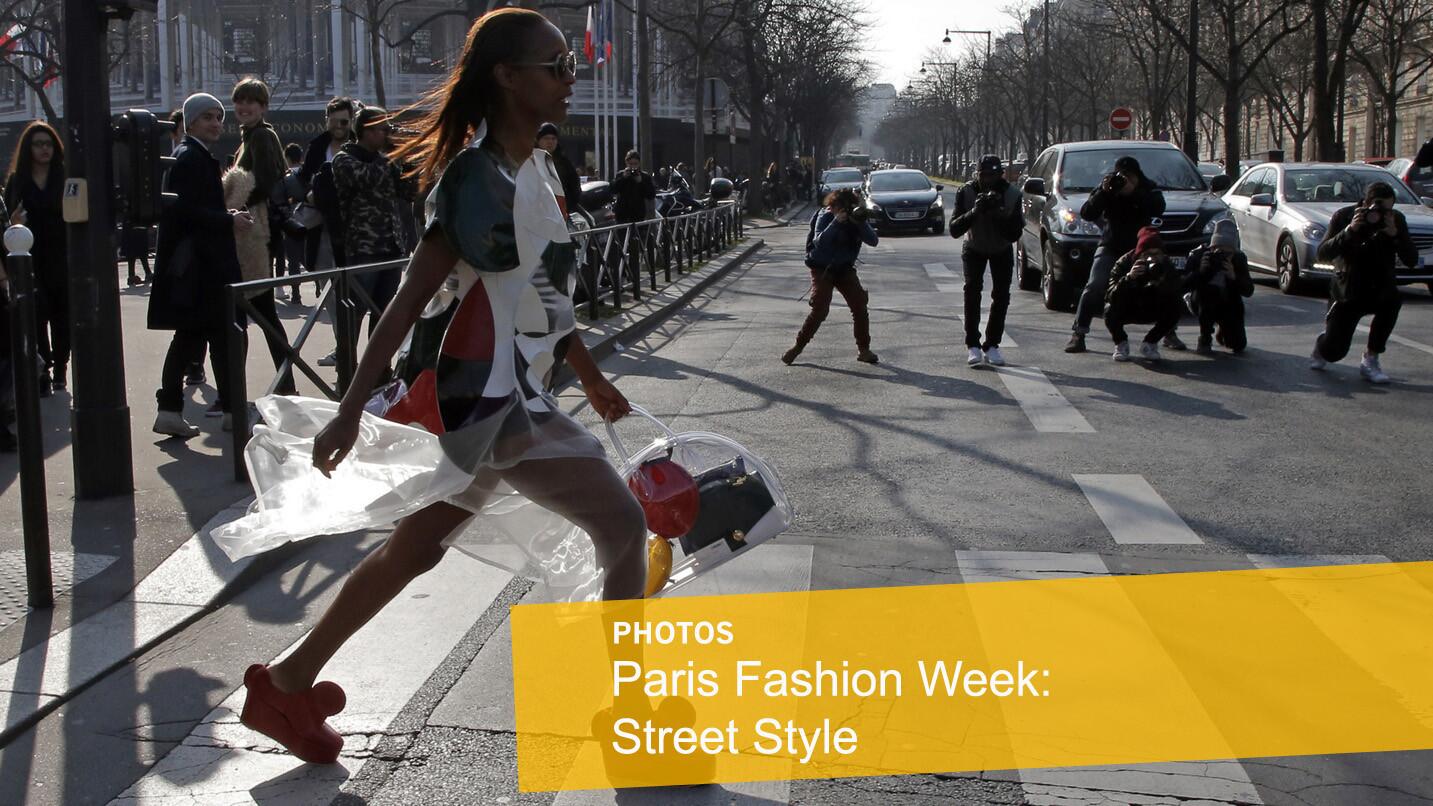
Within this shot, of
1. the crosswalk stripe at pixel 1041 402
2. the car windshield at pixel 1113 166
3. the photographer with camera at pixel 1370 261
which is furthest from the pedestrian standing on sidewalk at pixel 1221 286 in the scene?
the car windshield at pixel 1113 166

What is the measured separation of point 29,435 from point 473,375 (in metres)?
2.42

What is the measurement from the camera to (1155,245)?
11.8 metres

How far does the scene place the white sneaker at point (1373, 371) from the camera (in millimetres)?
10477

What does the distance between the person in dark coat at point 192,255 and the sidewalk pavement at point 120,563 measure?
36cm

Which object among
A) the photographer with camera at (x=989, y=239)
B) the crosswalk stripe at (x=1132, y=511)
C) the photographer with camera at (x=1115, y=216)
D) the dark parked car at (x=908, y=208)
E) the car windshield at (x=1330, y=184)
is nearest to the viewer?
the crosswalk stripe at (x=1132, y=511)

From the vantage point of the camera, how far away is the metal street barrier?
687 centimetres

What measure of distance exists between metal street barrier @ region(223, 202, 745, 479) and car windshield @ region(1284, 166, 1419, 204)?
25.8ft

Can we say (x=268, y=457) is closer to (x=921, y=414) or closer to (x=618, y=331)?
(x=921, y=414)

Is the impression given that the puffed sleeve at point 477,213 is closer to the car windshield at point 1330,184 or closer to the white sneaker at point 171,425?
the white sneaker at point 171,425

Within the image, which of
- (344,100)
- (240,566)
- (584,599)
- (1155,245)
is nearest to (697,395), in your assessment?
(344,100)

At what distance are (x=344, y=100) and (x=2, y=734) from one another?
681 cm

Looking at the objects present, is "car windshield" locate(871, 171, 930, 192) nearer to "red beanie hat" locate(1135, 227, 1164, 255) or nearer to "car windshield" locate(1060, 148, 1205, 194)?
"car windshield" locate(1060, 148, 1205, 194)

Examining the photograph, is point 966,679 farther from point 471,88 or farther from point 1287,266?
point 1287,266

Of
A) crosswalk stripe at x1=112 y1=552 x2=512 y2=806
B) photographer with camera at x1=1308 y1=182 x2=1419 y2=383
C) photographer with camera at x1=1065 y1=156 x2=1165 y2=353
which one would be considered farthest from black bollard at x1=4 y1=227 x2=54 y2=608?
photographer with camera at x1=1065 y1=156 x2=1165 y2=353
